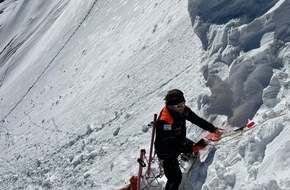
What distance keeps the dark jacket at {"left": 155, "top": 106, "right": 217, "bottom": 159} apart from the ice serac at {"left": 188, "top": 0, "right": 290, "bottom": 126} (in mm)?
745

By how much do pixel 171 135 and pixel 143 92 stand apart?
4569mm

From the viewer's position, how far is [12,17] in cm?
3709

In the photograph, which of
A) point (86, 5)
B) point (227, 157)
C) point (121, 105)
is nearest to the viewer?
point (227, 157)

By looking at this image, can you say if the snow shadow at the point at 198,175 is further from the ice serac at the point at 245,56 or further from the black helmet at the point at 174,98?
the black helmet at the point at 174,98

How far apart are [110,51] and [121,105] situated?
13.6ft

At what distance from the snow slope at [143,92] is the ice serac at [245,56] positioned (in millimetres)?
20

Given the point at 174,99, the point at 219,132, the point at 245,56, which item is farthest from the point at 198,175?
the point at 245,56

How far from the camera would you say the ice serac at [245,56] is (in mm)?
6336

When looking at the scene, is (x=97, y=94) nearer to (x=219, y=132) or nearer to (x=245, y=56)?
(x=245, y=56)

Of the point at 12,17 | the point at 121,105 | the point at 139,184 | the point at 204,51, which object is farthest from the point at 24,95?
the point at 12,17

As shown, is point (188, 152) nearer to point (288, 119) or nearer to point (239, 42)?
point (288, 119)

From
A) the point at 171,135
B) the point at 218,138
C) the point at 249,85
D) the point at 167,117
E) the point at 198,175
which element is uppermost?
the point at 167,117

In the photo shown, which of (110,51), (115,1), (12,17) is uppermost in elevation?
(12,17)

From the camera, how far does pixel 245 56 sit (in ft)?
22.6
